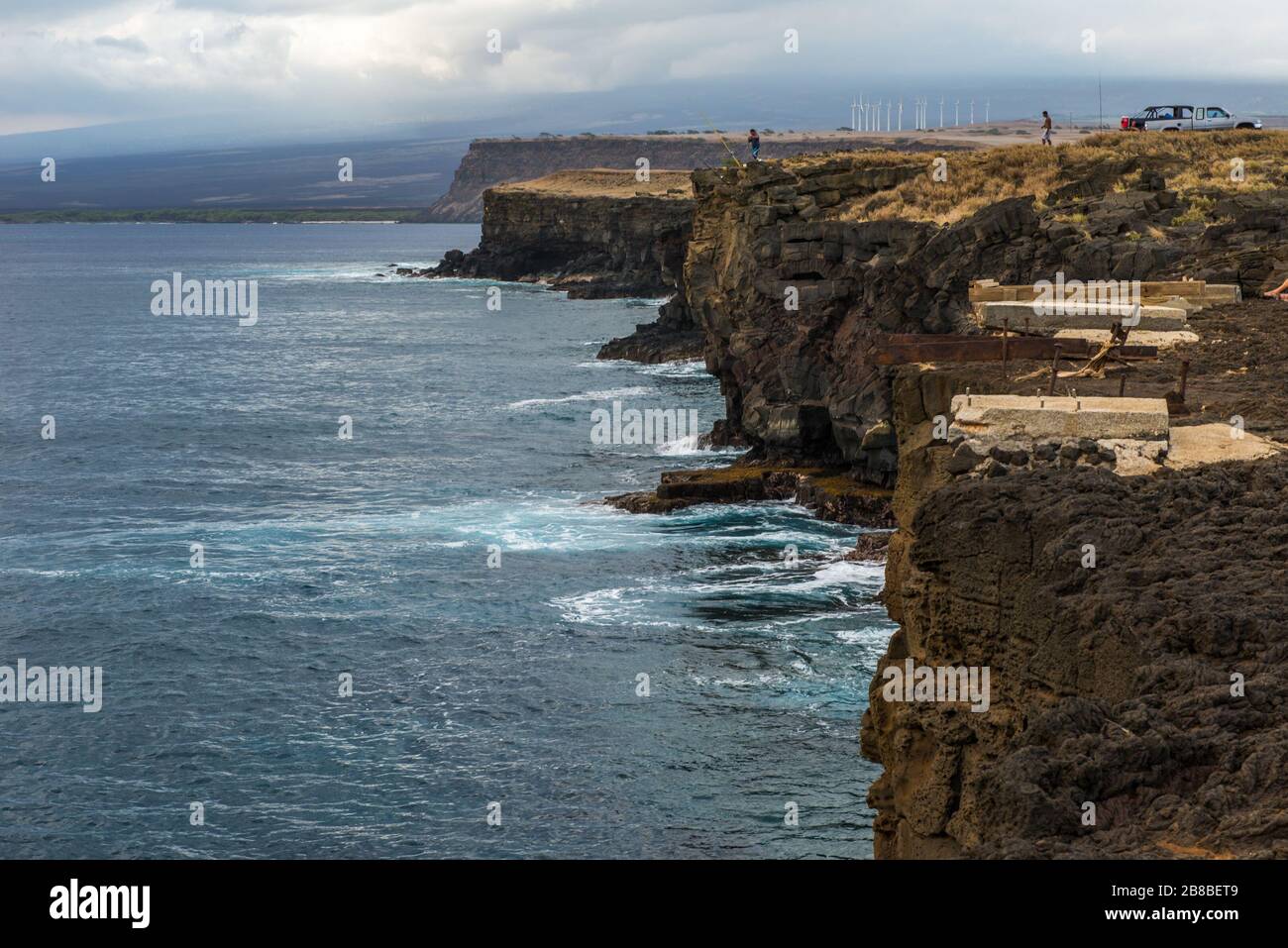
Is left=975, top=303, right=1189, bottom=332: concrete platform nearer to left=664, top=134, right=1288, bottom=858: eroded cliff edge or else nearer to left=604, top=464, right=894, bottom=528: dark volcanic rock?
left=664, top=134, right=1288, bottom=858: eroded cliff edge

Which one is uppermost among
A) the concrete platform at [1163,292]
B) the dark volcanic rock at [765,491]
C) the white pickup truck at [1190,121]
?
the white pickup truck at [1190,121]

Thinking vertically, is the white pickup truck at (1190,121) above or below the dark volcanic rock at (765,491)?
above

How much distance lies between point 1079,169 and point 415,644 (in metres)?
29.6

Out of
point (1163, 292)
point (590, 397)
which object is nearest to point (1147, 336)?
point (1163, 292)

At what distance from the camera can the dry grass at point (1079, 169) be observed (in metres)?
48.2

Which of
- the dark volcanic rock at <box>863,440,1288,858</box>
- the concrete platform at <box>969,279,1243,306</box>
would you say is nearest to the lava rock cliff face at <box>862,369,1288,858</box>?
the dark volcanic rock at <box>863,440,1288,858</box>

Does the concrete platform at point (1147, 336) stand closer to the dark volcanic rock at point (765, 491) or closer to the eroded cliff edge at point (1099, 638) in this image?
the eroded cliff edge at point (1099, 638)

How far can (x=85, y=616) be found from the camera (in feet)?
113

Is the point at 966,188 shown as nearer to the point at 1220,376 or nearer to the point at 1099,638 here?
the point at 1220,376

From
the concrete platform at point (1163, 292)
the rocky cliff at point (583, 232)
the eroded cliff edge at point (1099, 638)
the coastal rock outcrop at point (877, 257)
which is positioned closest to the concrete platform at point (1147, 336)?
the eroded cliff edge at point (1099, 638)

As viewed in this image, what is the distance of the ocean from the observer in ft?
77.4

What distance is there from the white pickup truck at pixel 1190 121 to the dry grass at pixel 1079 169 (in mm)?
6381

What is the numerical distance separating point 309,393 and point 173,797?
2022 inches
